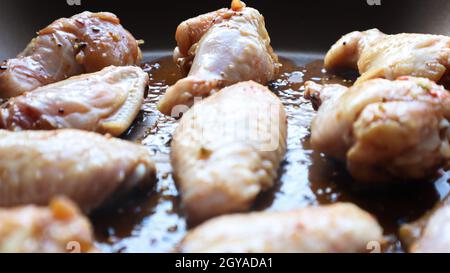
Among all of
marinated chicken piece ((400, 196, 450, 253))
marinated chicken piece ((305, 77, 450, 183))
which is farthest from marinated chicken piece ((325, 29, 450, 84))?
marinated chicken piece ((400, 196, 450, 253))

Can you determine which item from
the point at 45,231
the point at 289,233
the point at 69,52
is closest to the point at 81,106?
the point at 69,52

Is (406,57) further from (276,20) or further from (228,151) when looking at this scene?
(276,20)

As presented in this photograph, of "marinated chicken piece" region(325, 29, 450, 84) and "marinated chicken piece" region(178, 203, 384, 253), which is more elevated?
"marinated chicken piece" region(325, 29, 450, 84)

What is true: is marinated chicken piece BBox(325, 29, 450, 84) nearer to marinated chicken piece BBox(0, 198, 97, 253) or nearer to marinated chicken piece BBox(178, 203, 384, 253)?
marinated chicken piece BBox(178, 203, 384, 253)

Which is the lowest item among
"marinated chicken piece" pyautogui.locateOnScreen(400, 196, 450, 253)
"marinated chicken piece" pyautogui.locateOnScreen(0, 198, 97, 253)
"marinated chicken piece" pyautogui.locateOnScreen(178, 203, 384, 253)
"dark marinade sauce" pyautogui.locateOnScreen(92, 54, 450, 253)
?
"dark marinade sauce" pyautogui.locateOnScreen(92, 54, 450, 253)
